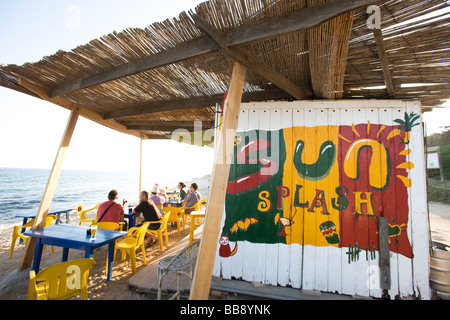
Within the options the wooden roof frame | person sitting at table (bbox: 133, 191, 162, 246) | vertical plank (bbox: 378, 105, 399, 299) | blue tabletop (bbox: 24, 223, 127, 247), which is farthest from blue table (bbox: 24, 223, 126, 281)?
vertical plank (bbox: 378, 105, 399, 299)

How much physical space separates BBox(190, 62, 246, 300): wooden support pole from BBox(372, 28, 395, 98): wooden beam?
1.51m

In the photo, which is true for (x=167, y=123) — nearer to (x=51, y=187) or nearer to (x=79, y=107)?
(x=79, y=107)

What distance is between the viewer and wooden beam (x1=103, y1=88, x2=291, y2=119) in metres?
3.51

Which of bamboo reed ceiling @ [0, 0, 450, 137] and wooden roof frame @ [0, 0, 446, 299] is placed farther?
bamboo reed ceiling @ [0, 0, 450, 137]

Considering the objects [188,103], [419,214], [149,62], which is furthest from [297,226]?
[149,62]

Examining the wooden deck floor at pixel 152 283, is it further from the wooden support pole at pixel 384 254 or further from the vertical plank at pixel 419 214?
the vertical plank at pixel 419 214

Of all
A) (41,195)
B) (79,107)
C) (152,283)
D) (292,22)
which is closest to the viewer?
(292,22)

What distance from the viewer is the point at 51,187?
420 centimetres

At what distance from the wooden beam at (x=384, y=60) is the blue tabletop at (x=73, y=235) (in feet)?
14.7

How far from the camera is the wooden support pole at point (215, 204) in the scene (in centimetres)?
173

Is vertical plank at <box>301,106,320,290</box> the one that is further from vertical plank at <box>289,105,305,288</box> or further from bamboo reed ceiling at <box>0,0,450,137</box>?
bamboo reed ceiling at <box>0,0,450,137</box>

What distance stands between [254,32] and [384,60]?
163 centimetres

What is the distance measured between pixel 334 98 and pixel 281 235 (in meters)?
2.33
